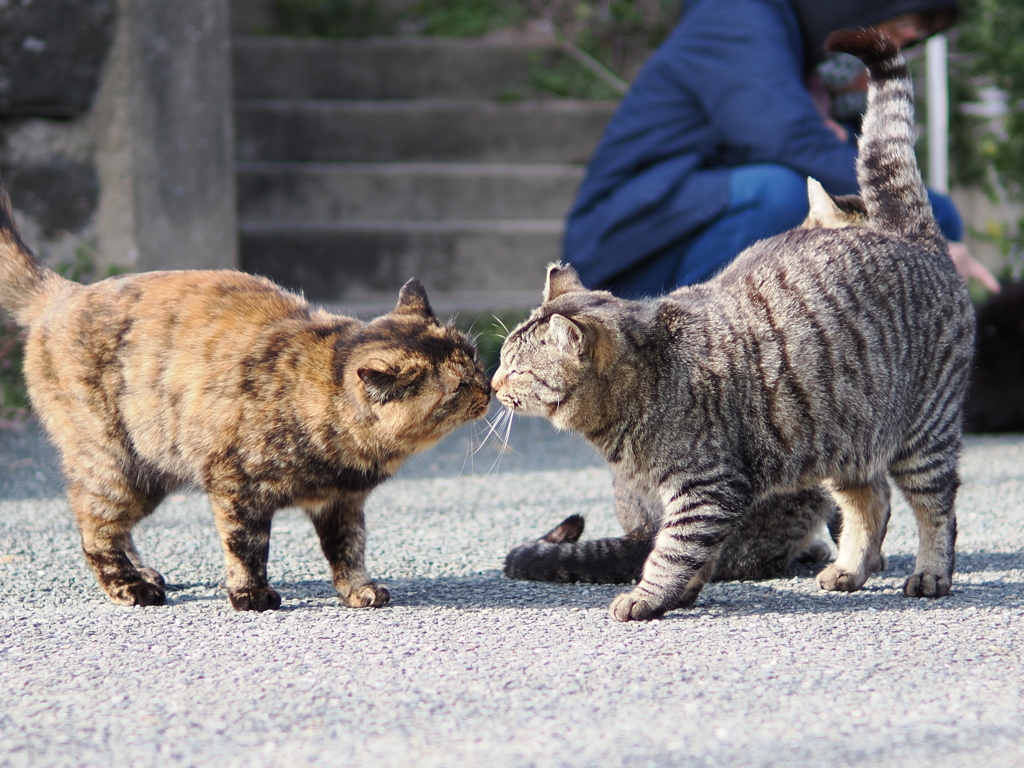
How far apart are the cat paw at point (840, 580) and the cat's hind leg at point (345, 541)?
44.9 inches

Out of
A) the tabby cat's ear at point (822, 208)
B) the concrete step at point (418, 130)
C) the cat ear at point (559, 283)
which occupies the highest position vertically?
the concrete step at point (418, 130)

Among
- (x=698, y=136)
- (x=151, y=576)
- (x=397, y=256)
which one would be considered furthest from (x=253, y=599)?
(x=397, y=256)

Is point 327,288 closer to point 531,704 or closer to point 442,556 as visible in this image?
point 442,556

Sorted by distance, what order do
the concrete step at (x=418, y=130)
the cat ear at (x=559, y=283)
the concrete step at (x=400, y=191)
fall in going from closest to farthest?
→ the cat ear at (x=559, y=283), the concrete step at (x=400, y=191), the concrete step at (x=418, y=130)

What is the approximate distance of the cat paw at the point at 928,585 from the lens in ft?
9.09

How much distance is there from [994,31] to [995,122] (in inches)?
27.3

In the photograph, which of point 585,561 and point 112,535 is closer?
point 112,535

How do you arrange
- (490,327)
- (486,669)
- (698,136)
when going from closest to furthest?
1. (486,669)
2. (698,136)
3. (490,327)

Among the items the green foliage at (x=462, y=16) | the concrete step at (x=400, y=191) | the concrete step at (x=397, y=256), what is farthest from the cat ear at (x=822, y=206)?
the green foliage at (x=462, y=16)

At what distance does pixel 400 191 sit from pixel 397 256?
0.47 meters

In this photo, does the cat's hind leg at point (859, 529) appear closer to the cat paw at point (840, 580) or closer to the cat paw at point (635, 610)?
the cat paw at point (840, 580)

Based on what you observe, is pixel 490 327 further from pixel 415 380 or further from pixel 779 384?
pixel 779 384

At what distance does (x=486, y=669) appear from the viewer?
7.22 ft

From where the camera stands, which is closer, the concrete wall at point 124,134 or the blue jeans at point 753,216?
the blue jeans at point 753,216
